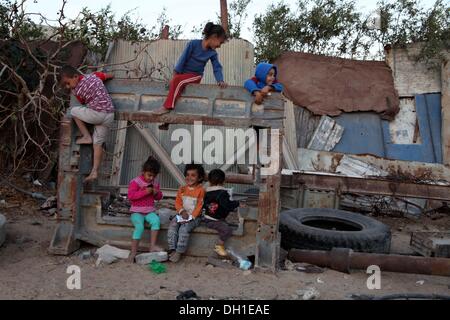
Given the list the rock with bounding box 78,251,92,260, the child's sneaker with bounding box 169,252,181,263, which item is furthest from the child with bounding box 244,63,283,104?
the rock with bounding box 78,251,92,260

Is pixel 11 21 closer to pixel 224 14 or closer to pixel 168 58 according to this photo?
pixel 168 58

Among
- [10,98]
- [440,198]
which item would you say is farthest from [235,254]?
[10,98]

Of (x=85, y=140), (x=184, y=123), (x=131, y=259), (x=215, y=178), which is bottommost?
(x=131, y=259)

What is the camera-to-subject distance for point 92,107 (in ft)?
18.2

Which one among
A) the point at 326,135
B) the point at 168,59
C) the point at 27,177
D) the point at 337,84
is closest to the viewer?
the point at 27,177

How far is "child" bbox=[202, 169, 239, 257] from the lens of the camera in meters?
5.54

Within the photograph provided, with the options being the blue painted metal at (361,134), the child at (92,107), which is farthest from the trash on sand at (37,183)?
the blue painted metal at (361,134)

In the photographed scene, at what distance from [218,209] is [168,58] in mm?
5919

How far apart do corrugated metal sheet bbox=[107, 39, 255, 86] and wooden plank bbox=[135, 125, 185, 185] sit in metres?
1.38

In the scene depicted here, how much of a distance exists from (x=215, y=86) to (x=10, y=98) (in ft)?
18.6

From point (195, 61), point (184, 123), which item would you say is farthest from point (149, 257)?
point (195, 61)

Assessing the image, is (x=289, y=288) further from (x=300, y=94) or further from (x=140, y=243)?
(x=300, y=94)

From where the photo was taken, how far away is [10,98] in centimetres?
941

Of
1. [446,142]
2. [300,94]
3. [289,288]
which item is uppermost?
[300,94]
